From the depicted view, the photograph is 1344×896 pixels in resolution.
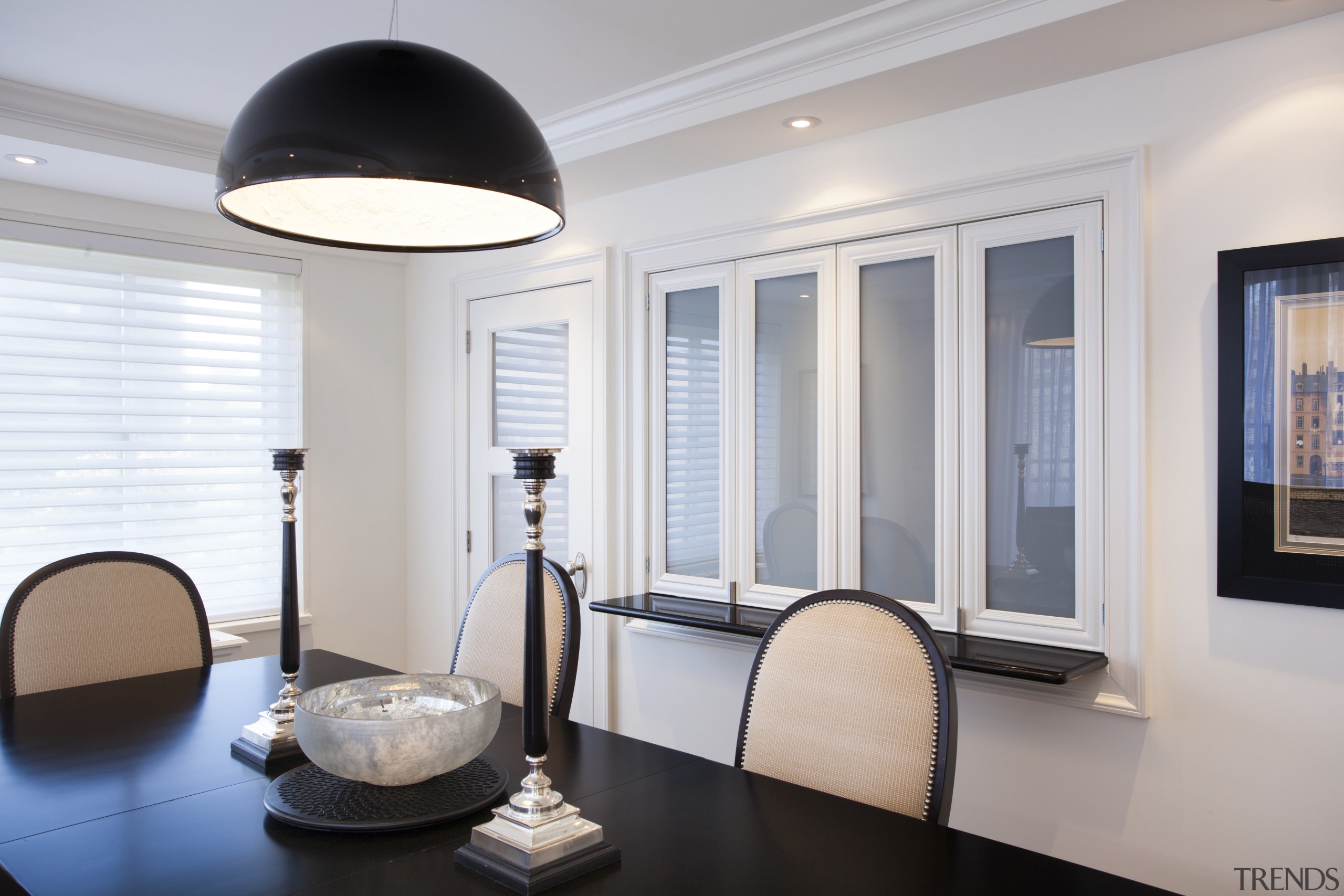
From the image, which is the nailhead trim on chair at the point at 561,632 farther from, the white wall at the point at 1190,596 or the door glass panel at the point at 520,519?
the door glass panel at the point at 520,519

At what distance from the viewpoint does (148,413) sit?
351 cm

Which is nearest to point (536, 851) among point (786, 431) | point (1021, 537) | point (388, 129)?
point (388, 129)

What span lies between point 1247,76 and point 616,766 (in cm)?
204

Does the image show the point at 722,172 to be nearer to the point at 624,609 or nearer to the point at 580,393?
the point at 580,393

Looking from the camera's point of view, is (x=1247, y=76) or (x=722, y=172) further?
(x=722, y=172)

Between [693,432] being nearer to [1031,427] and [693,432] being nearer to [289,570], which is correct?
[1031,427]

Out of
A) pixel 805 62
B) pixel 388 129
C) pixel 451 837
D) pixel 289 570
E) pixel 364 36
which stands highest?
pixel 364 36

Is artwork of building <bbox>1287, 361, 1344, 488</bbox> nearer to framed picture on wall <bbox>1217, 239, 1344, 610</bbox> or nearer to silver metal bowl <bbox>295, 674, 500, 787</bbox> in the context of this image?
framed picture on wall <bbox>1217, 239, 1344, 610</bbox>

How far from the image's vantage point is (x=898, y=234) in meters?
2.62

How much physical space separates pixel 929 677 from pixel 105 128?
303 cm

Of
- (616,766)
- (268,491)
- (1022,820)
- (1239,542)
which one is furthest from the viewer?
(268,491)

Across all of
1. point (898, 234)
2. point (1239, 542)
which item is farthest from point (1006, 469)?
point (898, 234)

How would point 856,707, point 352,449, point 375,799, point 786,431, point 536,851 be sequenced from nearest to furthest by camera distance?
point 536,851
point 375,799
point 856,707
point 786,431
point 352,449

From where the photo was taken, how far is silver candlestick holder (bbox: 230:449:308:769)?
1.65 metres
